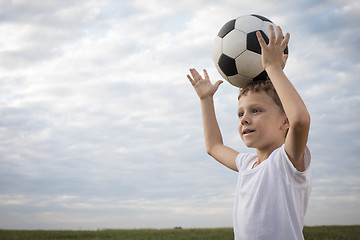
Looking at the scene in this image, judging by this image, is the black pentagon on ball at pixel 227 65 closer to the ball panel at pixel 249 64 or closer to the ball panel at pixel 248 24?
the ball panel at pixel 249 64

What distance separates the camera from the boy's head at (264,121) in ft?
10.8

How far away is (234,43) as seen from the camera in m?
4.27

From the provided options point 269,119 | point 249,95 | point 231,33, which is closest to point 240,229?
point 269,119

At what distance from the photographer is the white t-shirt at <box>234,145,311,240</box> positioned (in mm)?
3055

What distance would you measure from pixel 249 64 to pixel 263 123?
0.96 meters

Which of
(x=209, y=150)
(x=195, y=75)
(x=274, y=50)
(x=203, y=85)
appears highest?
(x=195, y=75)

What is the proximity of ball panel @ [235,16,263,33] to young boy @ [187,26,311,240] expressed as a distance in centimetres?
100

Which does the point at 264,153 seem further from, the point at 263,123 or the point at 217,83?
the point at 217,83

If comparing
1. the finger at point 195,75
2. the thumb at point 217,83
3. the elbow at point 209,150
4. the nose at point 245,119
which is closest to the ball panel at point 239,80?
the thumb at point 217,83

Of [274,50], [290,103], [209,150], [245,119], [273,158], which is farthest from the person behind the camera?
[209,150]

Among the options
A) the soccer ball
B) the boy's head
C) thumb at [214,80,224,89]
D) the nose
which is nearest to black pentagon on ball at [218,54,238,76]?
the soccer ball

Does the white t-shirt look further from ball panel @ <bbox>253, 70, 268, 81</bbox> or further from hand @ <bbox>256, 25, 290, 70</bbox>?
ball panel @ <bbox>253, 70, 268, 81</bbox>

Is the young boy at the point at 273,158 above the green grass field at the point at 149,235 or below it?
above

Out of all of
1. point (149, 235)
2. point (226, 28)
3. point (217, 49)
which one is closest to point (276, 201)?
point (217, 49)
